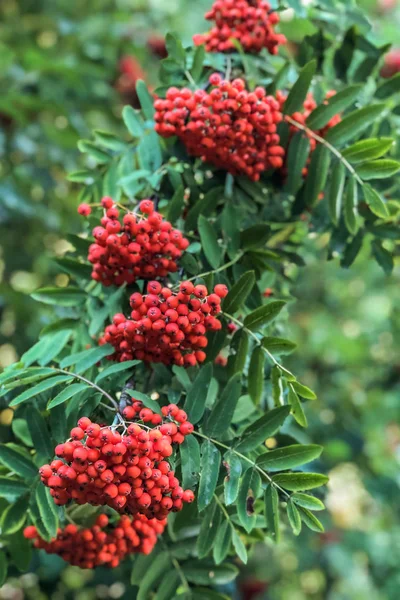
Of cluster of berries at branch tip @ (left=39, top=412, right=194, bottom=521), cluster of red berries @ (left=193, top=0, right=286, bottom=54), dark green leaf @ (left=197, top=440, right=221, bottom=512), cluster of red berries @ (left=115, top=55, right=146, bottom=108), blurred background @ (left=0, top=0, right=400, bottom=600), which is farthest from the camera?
cluster of red berries @ (left=115, top=55, right=146, bottom=108)

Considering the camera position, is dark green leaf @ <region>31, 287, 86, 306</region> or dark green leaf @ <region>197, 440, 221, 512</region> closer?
dark green leaf @ <region>197, 440, 221, 512</region>

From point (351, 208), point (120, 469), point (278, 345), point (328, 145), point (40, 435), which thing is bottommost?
point (40, 435)

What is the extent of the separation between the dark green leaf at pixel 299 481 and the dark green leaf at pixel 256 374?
0.16 metres

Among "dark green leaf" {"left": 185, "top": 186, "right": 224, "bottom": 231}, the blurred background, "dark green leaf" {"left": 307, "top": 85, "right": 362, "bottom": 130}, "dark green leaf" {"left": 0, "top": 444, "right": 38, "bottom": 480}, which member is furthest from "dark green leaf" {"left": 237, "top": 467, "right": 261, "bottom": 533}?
the blurred background

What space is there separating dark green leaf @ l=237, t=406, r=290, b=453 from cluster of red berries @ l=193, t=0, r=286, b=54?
0.79 metres

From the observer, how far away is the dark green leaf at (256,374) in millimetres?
1253

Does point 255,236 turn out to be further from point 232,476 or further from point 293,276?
point 293,276

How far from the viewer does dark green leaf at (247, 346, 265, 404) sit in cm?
125

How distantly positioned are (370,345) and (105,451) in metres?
2.51

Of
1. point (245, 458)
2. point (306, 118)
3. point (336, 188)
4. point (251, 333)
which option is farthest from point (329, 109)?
point (245, 458)

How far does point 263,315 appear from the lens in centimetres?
124

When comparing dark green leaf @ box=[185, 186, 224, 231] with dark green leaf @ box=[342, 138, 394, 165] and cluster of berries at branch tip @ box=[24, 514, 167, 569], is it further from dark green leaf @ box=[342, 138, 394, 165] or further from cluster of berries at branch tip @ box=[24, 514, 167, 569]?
cluster of berries at branch tip @ box=[24, 514, 167, 569]

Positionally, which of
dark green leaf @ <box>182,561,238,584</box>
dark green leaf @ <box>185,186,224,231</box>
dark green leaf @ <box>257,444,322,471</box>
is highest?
dark green leaf @ <box>185,186,224,231</box>

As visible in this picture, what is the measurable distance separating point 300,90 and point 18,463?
0.86 metres
